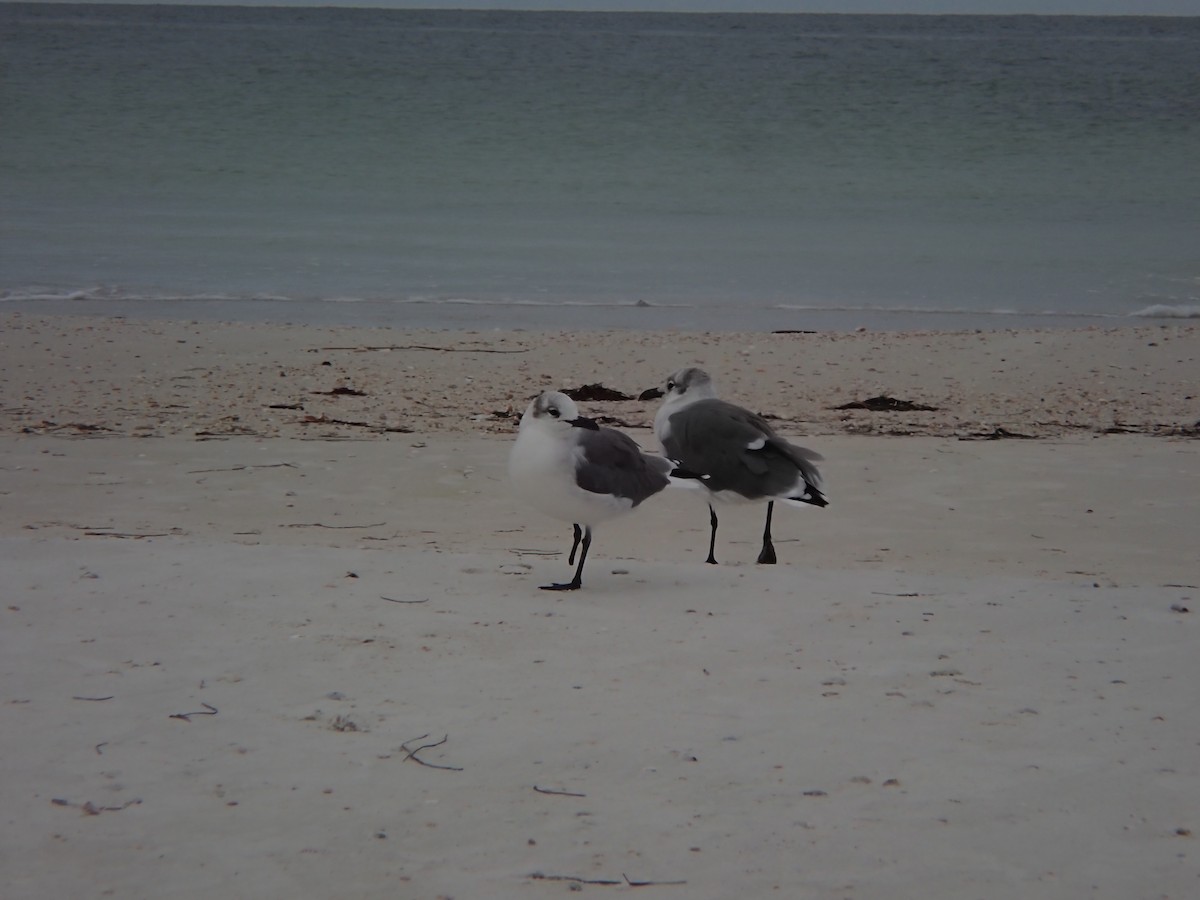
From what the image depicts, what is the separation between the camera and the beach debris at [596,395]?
893 cm

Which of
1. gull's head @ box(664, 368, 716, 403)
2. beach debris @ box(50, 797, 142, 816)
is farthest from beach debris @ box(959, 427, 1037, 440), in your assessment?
beach debris @ box(50, 797, 142, 816)

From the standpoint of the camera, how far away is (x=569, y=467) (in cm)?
456

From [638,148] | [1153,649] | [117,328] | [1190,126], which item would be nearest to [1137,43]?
[1190,126]

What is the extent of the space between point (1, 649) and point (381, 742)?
1.19m

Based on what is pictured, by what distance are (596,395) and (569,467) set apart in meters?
4.42

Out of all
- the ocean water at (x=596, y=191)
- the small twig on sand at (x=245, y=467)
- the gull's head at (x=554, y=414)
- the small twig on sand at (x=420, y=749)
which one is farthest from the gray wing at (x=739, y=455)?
the ocean water at (x=596, y=191)

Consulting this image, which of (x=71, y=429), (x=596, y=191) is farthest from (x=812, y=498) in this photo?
(x=596, y=191)

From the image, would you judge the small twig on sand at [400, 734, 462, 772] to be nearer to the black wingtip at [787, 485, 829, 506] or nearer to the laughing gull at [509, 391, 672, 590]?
the laughing gull at [509, 391, 672, 590]

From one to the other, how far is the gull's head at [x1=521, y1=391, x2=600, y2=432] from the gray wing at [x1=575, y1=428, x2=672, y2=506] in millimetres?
85

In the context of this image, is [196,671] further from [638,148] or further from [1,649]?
[638,148]

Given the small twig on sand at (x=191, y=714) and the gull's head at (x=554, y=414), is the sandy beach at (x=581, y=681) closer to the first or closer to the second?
the small twig on sand at (x=191, y=714)

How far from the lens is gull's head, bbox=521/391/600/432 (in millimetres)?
4527

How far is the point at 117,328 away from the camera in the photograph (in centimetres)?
1134

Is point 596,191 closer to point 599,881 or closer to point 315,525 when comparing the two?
point 315,525
